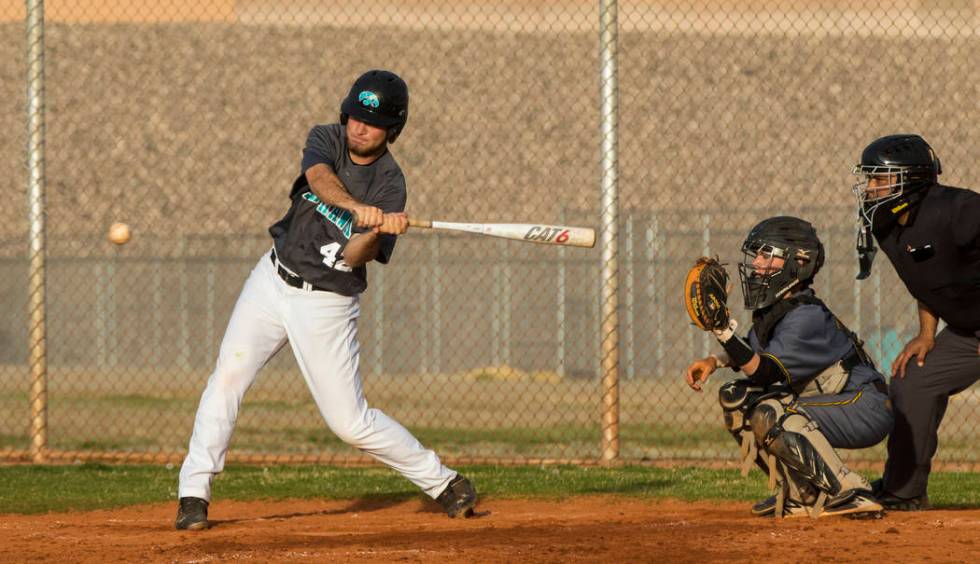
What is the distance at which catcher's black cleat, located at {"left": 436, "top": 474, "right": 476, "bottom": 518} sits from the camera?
7.05 meters

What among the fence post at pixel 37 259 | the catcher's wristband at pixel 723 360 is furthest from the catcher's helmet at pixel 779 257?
the fence post at pixel 37 259

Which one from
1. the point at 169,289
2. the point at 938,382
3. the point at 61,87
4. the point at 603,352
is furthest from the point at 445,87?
the point at 938,382

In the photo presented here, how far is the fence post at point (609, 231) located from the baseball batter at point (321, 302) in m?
3.23

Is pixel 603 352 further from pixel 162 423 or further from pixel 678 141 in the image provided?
pixel 678 141

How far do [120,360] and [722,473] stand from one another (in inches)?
712

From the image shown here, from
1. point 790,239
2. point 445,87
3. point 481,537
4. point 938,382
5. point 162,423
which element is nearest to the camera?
point 481,537

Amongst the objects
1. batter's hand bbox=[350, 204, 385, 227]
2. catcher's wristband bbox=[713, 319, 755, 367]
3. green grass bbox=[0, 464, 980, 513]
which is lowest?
green grass bbox=[0, 464, 980, 513]

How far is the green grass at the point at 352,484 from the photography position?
8297 mm

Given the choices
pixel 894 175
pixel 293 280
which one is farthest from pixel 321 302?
pixel 894 175

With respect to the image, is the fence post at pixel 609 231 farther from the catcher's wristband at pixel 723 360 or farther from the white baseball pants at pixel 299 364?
the white baseball pants at pixel 299 364

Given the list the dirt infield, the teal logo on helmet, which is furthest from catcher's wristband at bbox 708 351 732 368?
the teal logo on helmet

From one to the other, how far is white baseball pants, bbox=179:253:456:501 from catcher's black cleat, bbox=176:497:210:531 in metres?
0.03

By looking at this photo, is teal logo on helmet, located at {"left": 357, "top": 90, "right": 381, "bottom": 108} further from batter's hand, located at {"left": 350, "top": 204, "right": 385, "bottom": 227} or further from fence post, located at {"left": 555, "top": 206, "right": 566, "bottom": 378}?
fence post, located at {"left": 555, "top": 206, "right": 566, "bottom": 378}

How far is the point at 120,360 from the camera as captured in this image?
25750 mm
